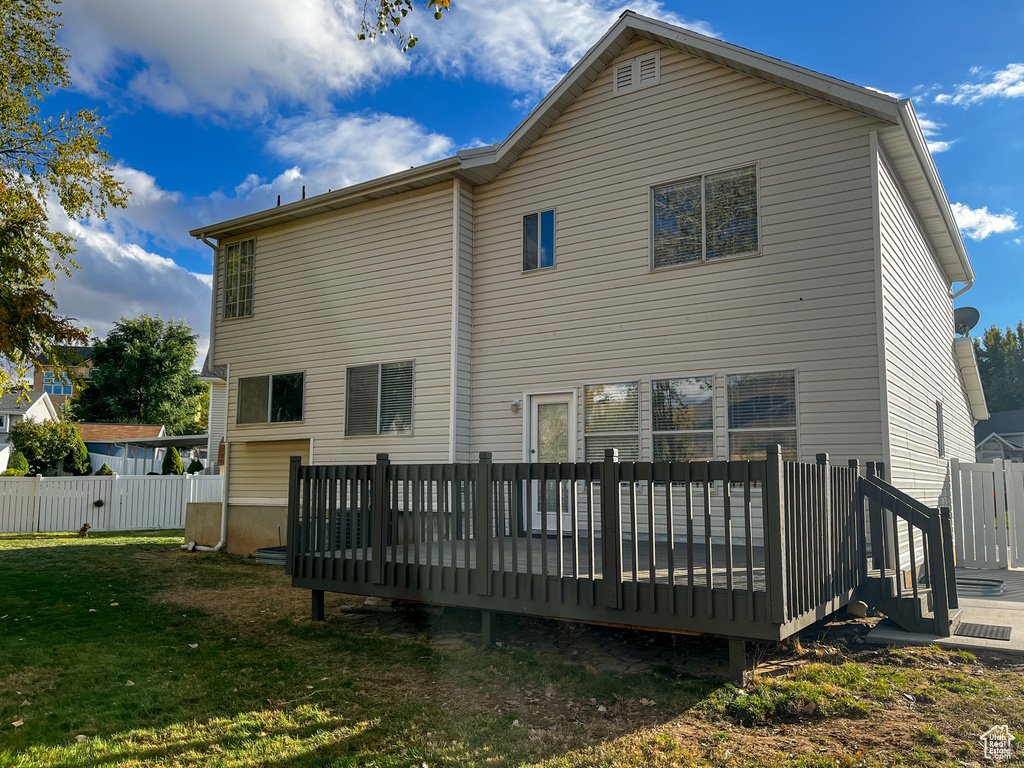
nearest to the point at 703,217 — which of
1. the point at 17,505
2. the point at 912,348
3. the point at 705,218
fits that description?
the point at 705,218

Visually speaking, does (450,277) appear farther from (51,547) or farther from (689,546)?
(51,547)

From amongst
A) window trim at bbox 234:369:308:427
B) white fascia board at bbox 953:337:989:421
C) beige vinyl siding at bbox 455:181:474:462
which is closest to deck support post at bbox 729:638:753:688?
beige vinyl siding at bbox 455:181:474:462

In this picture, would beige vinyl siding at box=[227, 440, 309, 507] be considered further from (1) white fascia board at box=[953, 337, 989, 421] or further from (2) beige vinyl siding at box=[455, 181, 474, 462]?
(1) white fascia board at box=[953, 337, 989, 421]

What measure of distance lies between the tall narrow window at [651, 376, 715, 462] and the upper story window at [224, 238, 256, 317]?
8780 mm

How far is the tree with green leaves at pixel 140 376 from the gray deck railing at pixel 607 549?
43.7 m

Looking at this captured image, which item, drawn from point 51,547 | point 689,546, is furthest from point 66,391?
point 689,546

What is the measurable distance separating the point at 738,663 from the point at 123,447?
4167 centimetres

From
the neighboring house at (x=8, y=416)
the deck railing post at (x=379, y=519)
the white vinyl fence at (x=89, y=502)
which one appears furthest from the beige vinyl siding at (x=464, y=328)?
the neighboring house at (x=8, y=416)

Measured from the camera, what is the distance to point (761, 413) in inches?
351

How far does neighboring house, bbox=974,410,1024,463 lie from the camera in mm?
34094

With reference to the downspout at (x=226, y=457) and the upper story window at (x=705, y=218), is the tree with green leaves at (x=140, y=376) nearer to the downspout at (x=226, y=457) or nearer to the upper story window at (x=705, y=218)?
the downspout at (x=226, y=457)

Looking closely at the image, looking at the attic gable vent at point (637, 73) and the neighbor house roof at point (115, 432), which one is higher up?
the attic gable vent at point (637, 73)

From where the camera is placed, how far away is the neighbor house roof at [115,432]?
37250mm

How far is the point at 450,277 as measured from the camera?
11.5 meters
